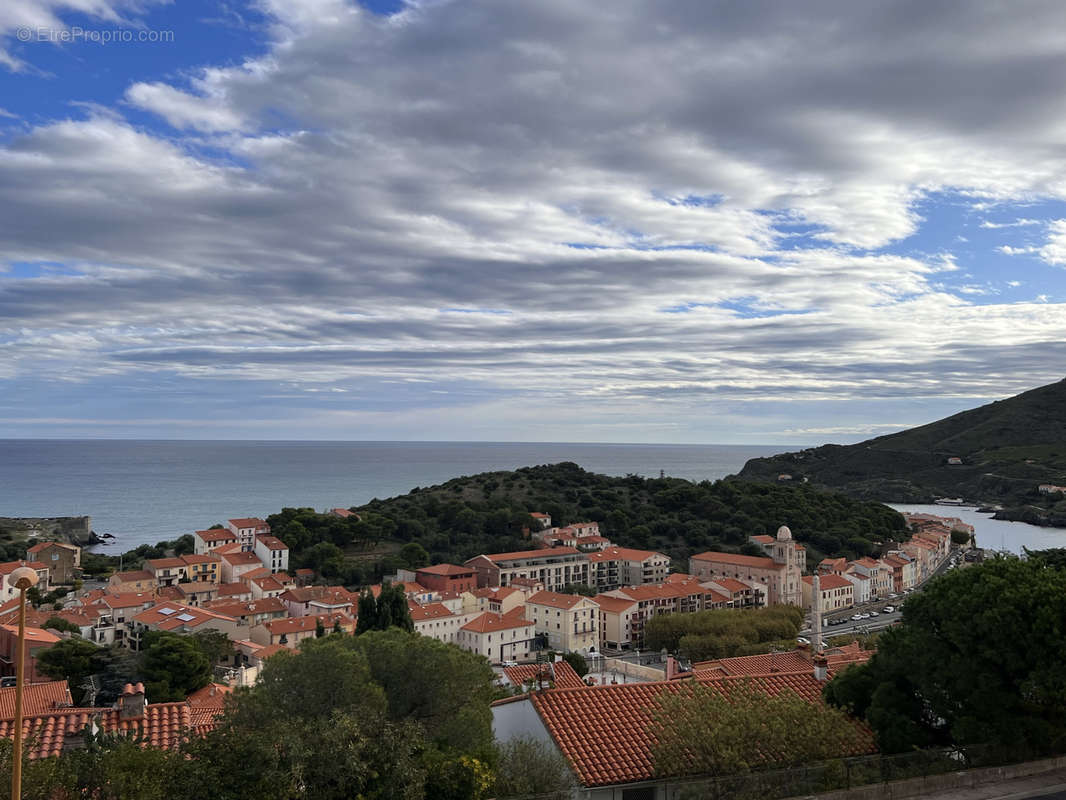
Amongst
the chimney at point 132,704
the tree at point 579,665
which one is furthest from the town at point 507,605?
the tree at point 579,665

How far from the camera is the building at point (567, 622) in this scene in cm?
5500

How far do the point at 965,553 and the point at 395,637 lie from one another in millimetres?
98082

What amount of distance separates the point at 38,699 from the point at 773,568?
203 ft

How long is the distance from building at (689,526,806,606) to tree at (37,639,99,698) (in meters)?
50.3

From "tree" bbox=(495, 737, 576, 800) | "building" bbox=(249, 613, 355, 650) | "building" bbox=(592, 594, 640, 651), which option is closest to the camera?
"tree" bbox=(495, 737, 576, 800)

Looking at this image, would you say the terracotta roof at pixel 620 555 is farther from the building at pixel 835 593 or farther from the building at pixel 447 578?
the building at pixel 835 593

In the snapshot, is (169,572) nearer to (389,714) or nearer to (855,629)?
(855,629)

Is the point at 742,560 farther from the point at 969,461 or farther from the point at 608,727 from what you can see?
the point at 969,461

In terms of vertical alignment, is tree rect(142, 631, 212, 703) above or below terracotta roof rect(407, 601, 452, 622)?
above

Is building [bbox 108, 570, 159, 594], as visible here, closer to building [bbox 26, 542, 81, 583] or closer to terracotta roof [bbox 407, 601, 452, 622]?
building [bbox 26, 542, 81, 583]

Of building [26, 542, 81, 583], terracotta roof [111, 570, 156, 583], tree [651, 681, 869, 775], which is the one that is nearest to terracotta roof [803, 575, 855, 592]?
terracotta roof [111, 570, 156, 583]

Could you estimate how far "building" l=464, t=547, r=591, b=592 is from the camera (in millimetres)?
68688

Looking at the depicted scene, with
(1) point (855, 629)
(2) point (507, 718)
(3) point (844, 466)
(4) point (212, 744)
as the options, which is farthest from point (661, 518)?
(3) point (844, 466)

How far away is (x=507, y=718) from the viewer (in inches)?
594
